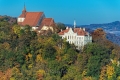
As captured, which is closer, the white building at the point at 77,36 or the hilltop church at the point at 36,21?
the white building at the point at 77,36

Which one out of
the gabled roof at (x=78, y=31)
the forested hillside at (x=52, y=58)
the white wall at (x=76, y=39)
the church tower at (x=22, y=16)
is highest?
the church tower at (x=22, y=16)

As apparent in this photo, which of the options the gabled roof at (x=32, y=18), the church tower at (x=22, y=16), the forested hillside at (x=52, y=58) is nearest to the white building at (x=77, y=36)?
the forested hillside at (x=52, y=58)

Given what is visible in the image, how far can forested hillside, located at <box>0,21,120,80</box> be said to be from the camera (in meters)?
52.8

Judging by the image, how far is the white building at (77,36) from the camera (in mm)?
55094

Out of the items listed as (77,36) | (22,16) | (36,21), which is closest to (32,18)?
(36,21)

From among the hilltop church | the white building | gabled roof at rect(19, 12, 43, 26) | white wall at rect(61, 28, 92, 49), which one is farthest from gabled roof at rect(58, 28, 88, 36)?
gabled roof at rect(19, 12, 43, 26)

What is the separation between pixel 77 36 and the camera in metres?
55.1

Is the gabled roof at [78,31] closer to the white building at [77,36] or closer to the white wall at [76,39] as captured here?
the white building at [77,36]

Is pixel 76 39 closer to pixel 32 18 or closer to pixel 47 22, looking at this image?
pixel 47 22

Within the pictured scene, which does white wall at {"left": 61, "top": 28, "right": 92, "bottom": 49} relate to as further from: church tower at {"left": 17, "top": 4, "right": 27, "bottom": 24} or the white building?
church tower at {"left": 17, "top": 4, "right": 27, "bottom": 24}

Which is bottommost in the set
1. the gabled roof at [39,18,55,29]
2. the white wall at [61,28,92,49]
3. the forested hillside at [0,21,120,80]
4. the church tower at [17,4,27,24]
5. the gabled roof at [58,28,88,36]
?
the forested hillside at [0,21,120,80]

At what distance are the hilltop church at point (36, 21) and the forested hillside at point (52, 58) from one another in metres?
1.65

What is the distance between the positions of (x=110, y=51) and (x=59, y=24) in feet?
23.6

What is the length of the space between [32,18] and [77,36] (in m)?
7.60
